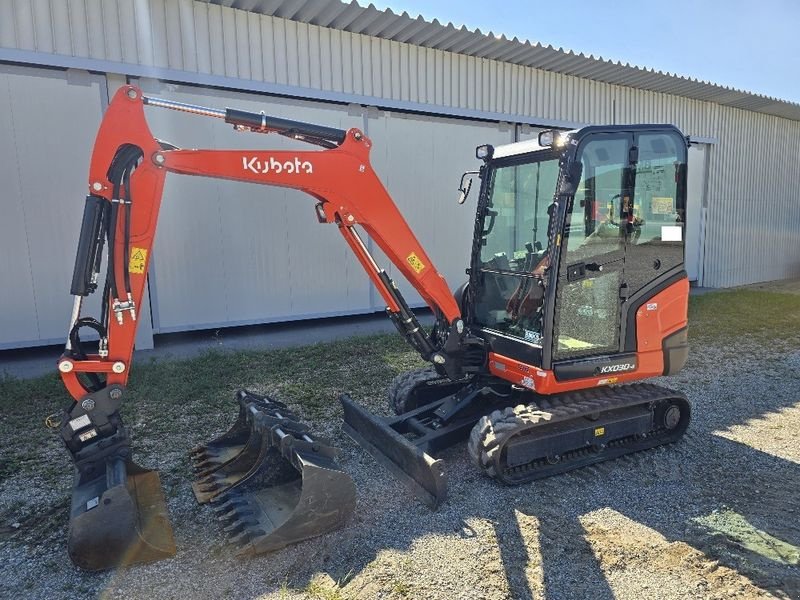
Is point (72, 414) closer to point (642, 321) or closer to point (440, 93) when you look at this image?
point (642, 321)

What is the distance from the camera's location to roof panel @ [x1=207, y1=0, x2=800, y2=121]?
8195mm

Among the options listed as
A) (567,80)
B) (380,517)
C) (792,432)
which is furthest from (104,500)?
(567,80)

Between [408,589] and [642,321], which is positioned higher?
[642,321]

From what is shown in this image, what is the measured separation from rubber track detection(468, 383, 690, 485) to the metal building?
5.89m

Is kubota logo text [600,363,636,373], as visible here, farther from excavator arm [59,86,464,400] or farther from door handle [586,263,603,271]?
excavator arm [59,86,464,400]

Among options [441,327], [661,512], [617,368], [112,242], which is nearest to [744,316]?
[617,368]

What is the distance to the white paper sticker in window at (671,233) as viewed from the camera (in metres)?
4.65

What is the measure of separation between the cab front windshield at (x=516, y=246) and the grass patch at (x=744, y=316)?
18.8 feet

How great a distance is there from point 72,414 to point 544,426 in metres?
3.23

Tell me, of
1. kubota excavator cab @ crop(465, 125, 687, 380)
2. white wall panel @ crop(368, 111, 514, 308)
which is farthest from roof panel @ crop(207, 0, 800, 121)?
kubota excavator cab @ crop(465, 125, 687, 380)

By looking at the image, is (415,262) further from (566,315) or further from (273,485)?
(273,485)

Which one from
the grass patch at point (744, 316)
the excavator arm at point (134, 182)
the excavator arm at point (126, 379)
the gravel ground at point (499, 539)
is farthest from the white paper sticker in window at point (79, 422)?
the grass patch at point (744, 316)

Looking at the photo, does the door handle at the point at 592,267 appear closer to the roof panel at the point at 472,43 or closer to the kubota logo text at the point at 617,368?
the kubota logo text at the point at 617,368

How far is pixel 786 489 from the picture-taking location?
415cm
